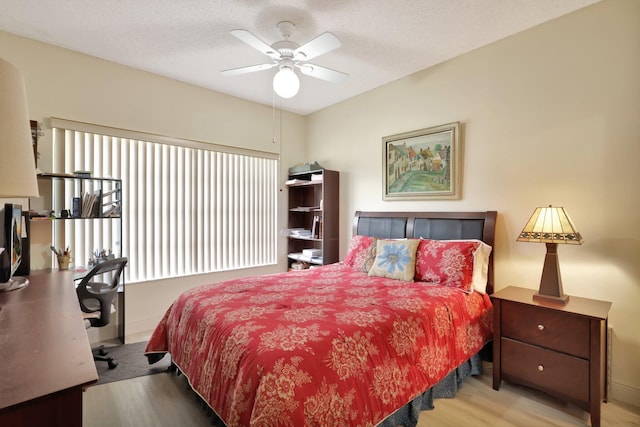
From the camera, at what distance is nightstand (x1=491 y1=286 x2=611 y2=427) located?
1.85 metres

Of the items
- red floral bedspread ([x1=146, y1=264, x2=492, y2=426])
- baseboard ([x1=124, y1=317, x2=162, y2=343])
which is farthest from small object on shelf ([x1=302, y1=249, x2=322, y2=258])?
baseboard ([x1=124, y1=317, x2=162, y2=343])

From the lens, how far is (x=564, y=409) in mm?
2021

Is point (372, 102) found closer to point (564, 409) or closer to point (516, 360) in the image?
point (516, 360)

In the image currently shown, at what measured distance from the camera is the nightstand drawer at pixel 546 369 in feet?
6.25

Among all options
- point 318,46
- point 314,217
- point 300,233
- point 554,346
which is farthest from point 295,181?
point 554,346

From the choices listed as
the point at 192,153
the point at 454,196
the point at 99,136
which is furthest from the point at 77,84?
the point at 454,196

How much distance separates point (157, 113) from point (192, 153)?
549 millimetres

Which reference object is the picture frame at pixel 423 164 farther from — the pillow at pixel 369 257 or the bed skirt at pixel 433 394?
the bed skirt at pixel 433 394

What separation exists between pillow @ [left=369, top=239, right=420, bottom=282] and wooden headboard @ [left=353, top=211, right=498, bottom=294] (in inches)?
14.4

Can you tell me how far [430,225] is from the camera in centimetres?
309

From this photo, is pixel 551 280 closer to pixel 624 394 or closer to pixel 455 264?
pixel 455 264

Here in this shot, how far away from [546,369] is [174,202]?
3696 millimetres

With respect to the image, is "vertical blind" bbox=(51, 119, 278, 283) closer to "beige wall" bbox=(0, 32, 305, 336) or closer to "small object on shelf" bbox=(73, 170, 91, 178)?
"beige wall" bbox=(0, 32, 305, 336)

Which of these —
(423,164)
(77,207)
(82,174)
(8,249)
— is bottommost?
(8,249)
